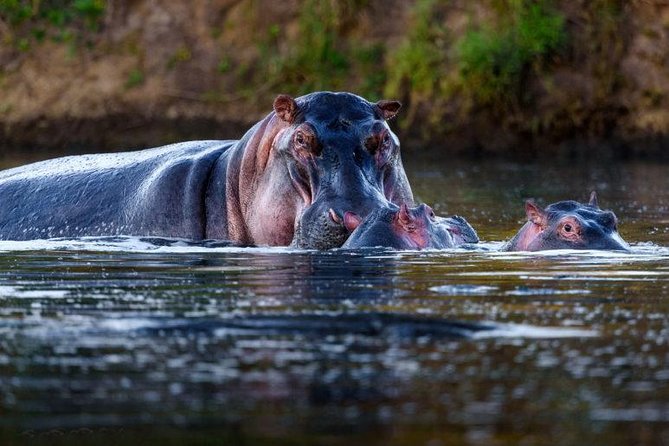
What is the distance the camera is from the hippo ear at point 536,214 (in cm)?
732

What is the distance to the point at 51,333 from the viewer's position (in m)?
4.57

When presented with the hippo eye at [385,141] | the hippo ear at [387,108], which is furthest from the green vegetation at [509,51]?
the hippo eye at [385,141]

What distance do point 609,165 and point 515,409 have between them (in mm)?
13709

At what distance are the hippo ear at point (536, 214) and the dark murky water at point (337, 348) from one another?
0.37m

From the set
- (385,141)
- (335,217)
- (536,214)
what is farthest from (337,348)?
(385,141)

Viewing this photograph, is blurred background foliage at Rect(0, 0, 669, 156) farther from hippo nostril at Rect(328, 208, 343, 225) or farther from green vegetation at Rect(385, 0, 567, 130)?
hippo nostril at Rect(328, 208, 343, 225)

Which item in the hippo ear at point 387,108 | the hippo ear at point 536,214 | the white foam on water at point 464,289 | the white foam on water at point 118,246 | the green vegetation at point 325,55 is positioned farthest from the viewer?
the green vegetation at point 325,55

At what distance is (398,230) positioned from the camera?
7.01 metres

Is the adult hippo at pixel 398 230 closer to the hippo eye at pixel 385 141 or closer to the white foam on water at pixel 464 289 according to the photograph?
the hippo eye at pixel 385 141

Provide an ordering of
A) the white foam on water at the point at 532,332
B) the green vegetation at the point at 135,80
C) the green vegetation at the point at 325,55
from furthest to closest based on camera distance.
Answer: the green vegetation at the point at 135,80 → the green vegetation at the point at 325,55 → the white foam on water at the point at 532,332

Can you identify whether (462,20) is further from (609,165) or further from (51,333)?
(51,333)

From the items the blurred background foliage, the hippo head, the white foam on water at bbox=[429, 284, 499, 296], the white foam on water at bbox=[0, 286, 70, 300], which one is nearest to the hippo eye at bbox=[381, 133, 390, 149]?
the hippo head

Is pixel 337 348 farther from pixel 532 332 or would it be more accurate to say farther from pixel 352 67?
pixel 352 67

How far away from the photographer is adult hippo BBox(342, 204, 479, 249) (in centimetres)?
692
